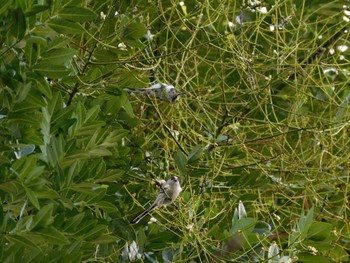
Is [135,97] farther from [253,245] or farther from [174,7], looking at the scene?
[253,245]

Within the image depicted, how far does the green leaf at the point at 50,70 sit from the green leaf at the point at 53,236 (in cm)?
28

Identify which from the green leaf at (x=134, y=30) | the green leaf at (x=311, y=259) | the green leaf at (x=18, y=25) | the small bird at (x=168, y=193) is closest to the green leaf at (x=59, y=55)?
the green leaf at (x=18, y=25)

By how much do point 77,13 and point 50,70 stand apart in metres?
0.11

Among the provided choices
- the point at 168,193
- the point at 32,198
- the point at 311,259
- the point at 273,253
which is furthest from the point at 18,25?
the point at 311,259

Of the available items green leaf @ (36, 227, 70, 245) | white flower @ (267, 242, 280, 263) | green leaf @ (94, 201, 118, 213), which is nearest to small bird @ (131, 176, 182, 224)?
green leaf @ (94, 201, 118, 213)

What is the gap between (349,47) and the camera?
2779 mm

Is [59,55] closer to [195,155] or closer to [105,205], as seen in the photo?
[105,205]

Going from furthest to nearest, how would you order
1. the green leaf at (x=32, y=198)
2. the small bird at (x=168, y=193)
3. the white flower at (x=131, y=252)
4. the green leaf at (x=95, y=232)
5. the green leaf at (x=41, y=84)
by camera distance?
the white flower at (x=131, y=252)
the small bird at (x=168, y=193)
the green leaf at (x=95, y=232)
the green leaf at (x=41, y=84)
the green leaf at (x=32, y=198)

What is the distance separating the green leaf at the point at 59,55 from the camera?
5.69ft

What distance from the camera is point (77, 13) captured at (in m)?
1.73

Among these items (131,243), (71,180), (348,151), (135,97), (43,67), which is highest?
(43,67)

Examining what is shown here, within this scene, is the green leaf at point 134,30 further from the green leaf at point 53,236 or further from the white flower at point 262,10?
the green leaf at point 53,236

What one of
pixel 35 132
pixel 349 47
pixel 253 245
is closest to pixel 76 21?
pixel 35 132

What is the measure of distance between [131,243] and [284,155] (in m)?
0.48
